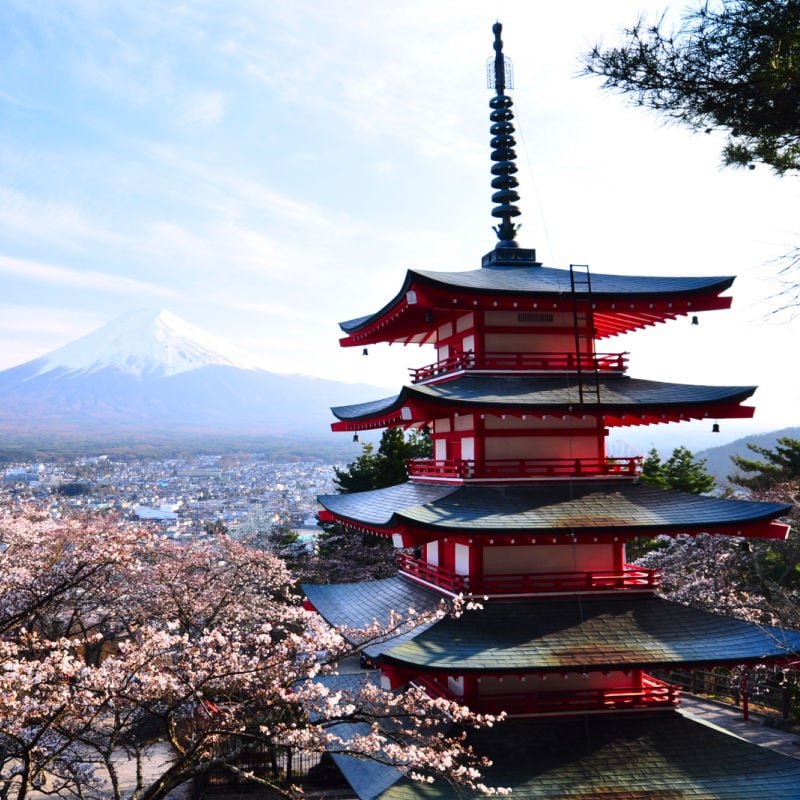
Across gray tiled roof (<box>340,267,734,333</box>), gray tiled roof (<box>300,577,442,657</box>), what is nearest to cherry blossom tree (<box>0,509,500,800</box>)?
gray tiled roof (<box>300,577,442,657</box>)

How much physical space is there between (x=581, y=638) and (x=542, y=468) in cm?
292

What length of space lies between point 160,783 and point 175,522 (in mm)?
44152

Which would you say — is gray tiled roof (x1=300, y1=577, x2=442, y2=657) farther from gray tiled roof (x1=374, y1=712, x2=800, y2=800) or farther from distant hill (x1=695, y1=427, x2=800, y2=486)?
distant hill (x1=695, y1=427, x2=800, y2=486)

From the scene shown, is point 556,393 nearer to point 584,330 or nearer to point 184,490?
point 584,330

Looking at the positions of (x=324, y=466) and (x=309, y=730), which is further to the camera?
(x=324, y=466)

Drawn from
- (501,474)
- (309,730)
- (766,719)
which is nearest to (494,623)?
(501,474)

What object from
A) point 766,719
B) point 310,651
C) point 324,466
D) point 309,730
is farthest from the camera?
point 324,466

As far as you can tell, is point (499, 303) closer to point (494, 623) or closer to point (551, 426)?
point (551, 426)

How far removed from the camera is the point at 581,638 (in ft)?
36.9

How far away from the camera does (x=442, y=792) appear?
9898mm

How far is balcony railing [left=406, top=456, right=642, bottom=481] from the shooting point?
12.7 metres

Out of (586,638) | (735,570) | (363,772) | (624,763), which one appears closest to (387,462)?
(735,570)

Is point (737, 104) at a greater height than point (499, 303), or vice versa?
point (737, 104)

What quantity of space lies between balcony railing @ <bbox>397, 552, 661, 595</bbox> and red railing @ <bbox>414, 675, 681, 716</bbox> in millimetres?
1558
